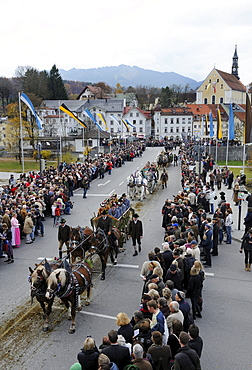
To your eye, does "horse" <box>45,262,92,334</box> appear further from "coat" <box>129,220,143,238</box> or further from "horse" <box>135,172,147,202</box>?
"horse" <box>135,172,147,202</box>

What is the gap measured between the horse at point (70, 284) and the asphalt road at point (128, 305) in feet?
2.10

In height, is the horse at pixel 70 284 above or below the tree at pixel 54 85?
below

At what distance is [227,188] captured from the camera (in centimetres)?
2878

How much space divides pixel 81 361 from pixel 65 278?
101 inches

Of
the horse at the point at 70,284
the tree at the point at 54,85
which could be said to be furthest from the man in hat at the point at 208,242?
the tree at the point at 54,85

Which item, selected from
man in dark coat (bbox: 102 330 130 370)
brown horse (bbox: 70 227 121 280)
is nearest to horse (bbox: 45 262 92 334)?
brown horse (bbox: 70 227 121 280)

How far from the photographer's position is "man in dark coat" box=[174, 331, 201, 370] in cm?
547

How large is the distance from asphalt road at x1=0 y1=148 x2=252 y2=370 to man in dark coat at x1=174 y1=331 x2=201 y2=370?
2022mm

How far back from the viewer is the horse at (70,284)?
786 cm

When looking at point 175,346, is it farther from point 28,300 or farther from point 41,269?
point 28,300

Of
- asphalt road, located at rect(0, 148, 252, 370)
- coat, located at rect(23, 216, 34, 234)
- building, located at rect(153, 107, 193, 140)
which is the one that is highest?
building, located at rect(153, 107, 193, 140)

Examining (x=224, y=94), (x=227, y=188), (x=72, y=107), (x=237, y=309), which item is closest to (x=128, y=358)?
(x=237, y=309)

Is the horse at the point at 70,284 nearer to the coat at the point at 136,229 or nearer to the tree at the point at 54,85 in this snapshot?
the coat at the point at 136,229

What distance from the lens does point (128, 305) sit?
984 centimetres
